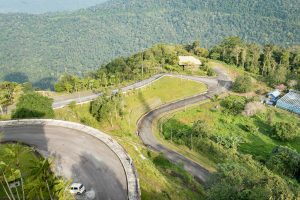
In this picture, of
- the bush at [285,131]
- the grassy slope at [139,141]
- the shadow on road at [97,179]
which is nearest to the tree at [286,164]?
the bush at [285,131]

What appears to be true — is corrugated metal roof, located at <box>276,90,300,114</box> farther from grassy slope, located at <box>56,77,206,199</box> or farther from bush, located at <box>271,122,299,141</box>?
grassy slope, located at <box>56,77,206,199</box>

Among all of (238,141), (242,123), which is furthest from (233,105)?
(238,141)

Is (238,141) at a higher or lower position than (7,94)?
lower

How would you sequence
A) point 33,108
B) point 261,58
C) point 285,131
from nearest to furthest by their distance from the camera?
point 33,108, point 285,131, point 261,58

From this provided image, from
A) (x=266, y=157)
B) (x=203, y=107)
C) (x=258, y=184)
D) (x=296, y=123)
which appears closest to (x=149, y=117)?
(x=203, y=107)

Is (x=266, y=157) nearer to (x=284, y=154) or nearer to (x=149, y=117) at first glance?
(x=284, y=154)

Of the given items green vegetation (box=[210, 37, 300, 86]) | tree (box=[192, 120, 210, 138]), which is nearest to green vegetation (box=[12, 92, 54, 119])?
tree (box=[192, 120, 210, 138])

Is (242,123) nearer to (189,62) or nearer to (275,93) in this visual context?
(275,93)
